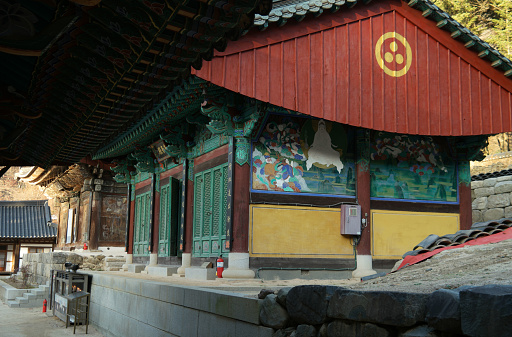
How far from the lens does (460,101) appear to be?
13.2 metres

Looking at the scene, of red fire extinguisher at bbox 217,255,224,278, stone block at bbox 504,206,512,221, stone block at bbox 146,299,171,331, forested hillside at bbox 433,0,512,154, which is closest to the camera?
stone block at bbox 146,299,171,331

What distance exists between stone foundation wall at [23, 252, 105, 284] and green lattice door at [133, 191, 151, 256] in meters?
3.19

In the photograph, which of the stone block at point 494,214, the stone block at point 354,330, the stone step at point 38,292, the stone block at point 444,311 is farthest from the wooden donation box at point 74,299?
the stone block at point 494,214

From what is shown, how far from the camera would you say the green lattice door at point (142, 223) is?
18.6 metres

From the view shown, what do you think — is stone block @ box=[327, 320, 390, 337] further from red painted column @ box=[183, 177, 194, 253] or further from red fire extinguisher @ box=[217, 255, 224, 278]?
red painted column @ box=[183, 177, 194, 253]

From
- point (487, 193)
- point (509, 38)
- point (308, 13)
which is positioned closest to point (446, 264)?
point (308, 13)

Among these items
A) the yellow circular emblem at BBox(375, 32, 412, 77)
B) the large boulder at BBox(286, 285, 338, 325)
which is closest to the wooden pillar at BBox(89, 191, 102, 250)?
the yellow circular emblem at BBox(375, 32, 412, 77)

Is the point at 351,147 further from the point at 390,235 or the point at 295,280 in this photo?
Result: the point at 295,280

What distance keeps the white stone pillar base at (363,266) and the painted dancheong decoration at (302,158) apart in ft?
5.32

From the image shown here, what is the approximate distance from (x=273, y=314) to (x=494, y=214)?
563 inches

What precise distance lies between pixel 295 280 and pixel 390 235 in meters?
2.95

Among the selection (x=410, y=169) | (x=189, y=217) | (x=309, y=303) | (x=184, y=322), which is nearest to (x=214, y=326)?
(x=184, y=322)

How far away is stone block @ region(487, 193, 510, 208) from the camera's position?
671 inches

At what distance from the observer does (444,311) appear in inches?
133
